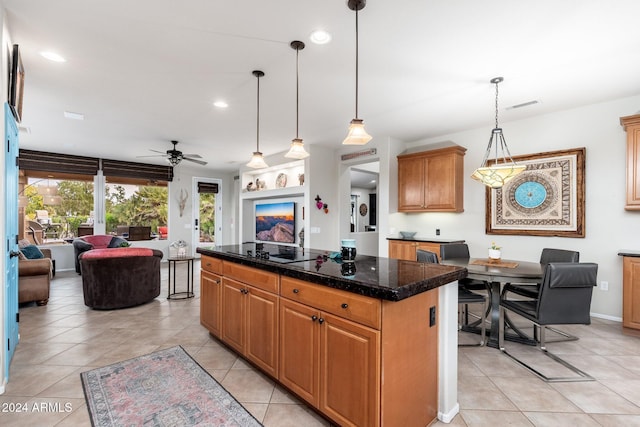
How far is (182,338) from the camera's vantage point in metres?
3.15

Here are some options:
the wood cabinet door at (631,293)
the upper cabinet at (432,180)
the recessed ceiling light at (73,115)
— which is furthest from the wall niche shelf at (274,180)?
the wood cabinet door at (631,293)

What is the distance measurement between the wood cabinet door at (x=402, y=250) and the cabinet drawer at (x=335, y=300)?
339 centimetres

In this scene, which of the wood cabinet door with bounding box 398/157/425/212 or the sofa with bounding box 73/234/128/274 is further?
the sofa with bounding box 73/234/128/274

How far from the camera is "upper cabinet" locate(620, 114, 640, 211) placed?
3.38 m

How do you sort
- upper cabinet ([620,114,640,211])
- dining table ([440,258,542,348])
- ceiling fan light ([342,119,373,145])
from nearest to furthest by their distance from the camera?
ceiling fan light ([342,119,373,145]), dining table ([440,258,542,348]), upper cabinet ([620,114,640,211])

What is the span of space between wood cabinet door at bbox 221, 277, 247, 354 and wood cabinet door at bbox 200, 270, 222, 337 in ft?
0.38

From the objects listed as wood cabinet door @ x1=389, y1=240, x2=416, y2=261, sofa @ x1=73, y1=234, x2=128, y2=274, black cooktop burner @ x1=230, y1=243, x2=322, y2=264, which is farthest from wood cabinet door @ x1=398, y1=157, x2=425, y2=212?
sofa @ x1=73, y1=234, x2=128, y2=274

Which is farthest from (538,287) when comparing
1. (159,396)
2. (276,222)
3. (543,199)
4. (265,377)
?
(276,222)

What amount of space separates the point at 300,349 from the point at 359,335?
1.76 feet

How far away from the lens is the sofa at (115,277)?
13.1 feet

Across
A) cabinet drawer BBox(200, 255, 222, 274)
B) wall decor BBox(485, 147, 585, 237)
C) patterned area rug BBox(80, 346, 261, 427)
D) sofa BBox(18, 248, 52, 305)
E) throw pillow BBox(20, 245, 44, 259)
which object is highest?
wall decor BBox(485, 147, 585, 237)

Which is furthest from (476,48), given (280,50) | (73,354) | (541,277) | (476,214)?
(73,354)

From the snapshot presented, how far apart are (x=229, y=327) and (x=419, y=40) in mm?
2977

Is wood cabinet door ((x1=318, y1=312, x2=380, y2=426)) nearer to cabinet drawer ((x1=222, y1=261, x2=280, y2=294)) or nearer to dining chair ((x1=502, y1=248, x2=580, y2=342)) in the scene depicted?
cabinet drawer ((x1=222, y1=261, x2=280, y2=294))
